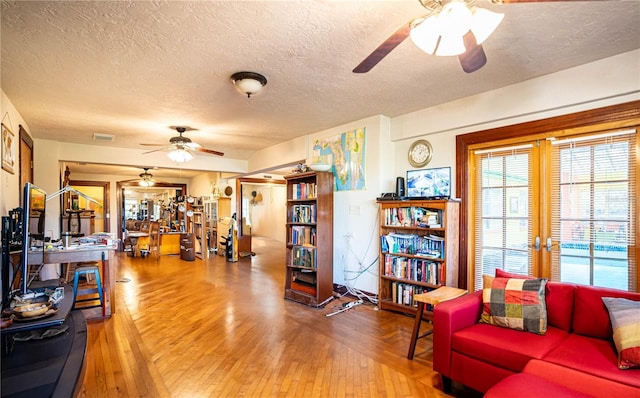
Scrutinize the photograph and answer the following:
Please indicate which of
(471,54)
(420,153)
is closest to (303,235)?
(420,153)

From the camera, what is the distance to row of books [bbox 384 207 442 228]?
3.60 metres

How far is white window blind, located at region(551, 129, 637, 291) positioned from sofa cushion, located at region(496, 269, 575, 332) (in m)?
0.76

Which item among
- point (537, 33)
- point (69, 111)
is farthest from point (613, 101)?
point (69, 111)

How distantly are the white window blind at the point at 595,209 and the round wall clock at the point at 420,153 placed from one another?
1276mm

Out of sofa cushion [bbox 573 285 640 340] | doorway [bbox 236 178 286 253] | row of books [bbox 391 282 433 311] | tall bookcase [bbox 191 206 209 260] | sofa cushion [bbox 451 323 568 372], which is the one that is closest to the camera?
sofa cushion [bbox 451 323 568 372]

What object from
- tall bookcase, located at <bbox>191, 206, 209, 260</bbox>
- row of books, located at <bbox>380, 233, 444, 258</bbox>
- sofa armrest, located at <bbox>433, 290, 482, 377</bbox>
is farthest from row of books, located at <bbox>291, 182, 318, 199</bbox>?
tall bookcase, located at <bbox>191, 206, 209, 260</bbox>

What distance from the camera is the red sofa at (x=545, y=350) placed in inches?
64.9

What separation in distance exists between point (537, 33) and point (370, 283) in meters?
3.20

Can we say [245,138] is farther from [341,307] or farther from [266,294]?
[341,307]

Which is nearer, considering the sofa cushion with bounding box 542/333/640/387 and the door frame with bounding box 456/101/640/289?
the sofa cushion with bounding box 542/333/640/387

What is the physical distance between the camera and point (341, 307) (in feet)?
13.4

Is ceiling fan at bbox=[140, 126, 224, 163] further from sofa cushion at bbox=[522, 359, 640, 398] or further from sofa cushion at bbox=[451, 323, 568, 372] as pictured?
sofa cushion at bbox=[522, 359, 640, 398]

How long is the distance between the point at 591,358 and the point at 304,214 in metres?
3.29

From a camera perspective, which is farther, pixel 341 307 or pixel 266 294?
pixel 266 294
